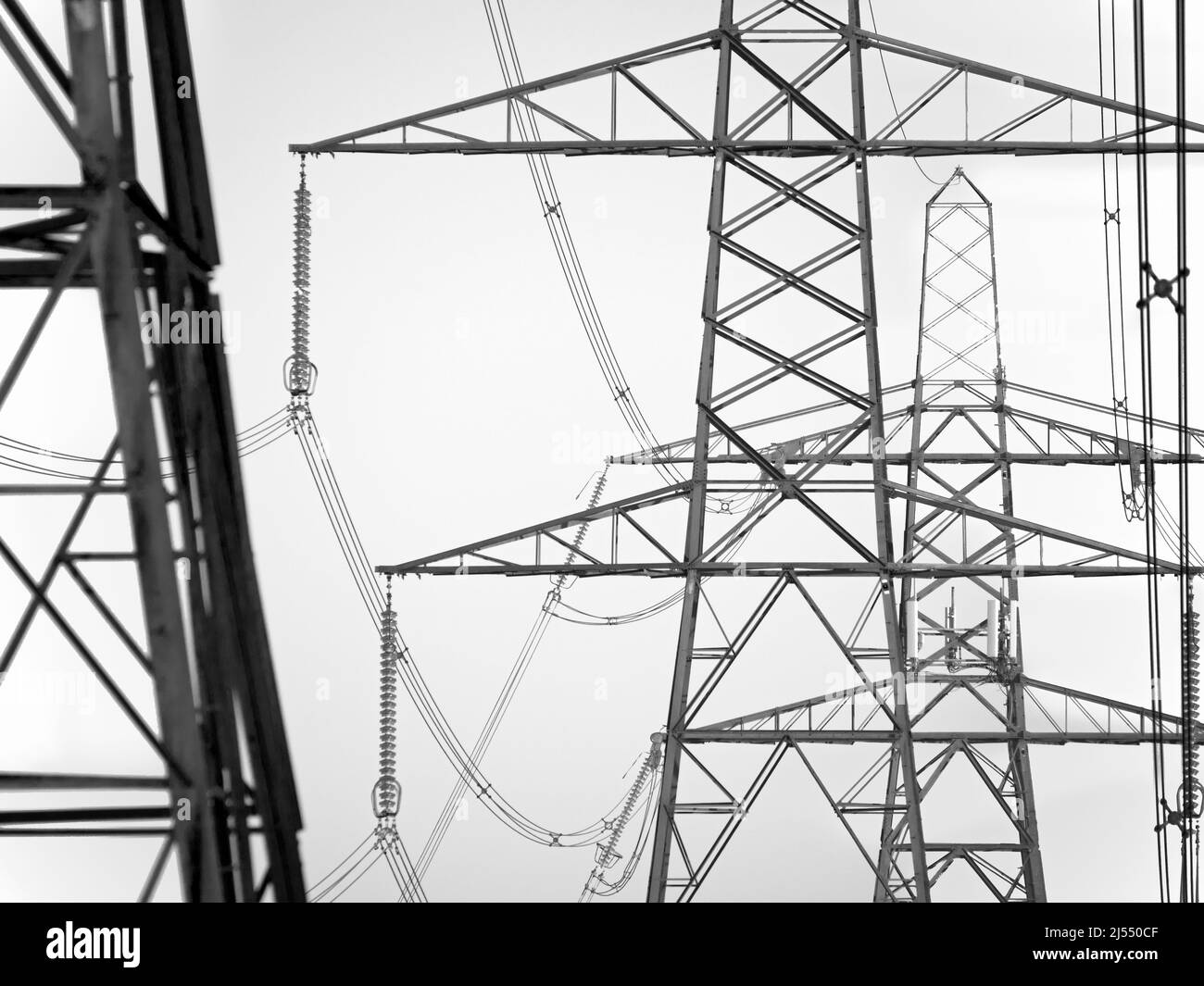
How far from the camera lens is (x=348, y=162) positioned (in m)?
18.8

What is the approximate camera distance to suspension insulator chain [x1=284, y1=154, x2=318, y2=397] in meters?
15.1

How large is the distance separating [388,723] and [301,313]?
156 inches

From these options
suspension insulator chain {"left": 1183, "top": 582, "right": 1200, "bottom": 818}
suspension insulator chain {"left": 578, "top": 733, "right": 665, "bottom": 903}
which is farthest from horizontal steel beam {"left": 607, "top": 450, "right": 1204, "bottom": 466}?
suspension insulator chain {"left": 1183, "top": 582, "right": 1200, "bottom": 818}

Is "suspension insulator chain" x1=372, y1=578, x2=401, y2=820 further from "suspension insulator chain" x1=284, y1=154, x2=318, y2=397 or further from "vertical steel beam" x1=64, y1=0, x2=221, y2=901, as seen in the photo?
"vertical steel beam" x1=64, y1=0, x2=221, y2=901

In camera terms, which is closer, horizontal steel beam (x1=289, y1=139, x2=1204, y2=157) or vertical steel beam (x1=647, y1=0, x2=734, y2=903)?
vertical steel beam (x1=647, y1=0, x2=734, y2=903)

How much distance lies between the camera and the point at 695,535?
15.8m

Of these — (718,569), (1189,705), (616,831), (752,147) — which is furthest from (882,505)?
(616,831)

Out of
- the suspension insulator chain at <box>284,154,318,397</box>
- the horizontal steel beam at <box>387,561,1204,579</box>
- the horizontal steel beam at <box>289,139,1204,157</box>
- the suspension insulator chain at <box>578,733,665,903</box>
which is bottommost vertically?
the suspension insulator chain at <box>578,733,665,903</box>

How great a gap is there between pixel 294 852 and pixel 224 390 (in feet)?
8.46

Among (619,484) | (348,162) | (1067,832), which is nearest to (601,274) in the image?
(619,484)

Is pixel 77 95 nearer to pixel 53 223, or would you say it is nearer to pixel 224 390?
pixel 53 223

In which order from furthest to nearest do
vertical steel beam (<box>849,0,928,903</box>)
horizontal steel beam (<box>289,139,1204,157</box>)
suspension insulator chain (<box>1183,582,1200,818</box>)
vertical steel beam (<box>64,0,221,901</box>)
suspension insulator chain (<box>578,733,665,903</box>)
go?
1. suspension insulator chain (<box>578,733,665,903</box>)
2. horizontal steel beam (<box>289,139,1204,157</box>)
3. vertical steel beam (<box>849,0,928,903</box>)
4. suspension insulator chain (<box>1183,582,1200,818</box>)
5. vertical steel beam (<box>64,0,221,901</box>)

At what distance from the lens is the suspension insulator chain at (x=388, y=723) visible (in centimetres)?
1589

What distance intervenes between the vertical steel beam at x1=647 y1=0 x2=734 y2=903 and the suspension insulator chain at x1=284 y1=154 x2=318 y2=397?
12.0 ft
